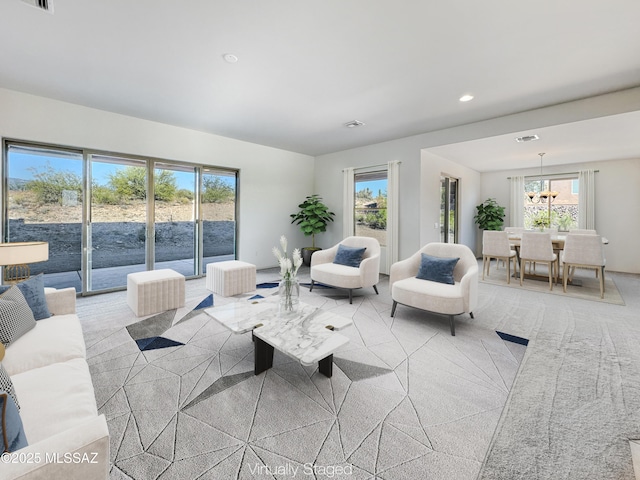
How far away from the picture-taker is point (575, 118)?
384 cm

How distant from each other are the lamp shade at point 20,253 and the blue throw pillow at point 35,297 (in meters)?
0.25

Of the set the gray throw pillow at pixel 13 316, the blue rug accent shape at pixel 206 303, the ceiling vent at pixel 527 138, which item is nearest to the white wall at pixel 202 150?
the blue rug accent shape at pixel 206 303

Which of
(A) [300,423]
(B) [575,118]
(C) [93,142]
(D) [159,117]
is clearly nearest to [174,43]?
(D) [159,117]

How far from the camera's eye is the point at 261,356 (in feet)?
7.34

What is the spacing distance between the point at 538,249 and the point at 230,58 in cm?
555

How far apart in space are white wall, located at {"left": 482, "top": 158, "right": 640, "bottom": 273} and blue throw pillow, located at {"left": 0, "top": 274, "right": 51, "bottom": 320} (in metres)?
9.71

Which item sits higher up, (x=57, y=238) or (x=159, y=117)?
(x=159, y=117)

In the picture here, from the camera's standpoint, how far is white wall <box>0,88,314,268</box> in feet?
12.4

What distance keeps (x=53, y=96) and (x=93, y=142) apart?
2.18 feet

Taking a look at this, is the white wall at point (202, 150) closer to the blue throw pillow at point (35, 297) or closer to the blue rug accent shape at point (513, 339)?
the blue throw pillow at point (35, 297)

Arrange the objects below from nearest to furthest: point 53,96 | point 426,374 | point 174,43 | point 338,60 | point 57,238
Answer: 1. point 426,374
2. point 174,43
3. point 338,60
4. point 53,96
5. point 57,238

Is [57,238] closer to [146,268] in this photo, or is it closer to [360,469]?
[146,268]

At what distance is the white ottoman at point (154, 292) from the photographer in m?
3.39

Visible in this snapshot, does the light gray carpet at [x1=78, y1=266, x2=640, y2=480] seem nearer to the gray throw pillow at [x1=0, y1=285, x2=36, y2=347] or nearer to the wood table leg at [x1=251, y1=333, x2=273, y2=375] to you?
the wood table leg at [x1=251, y1=333, x2=273, y2=375]
